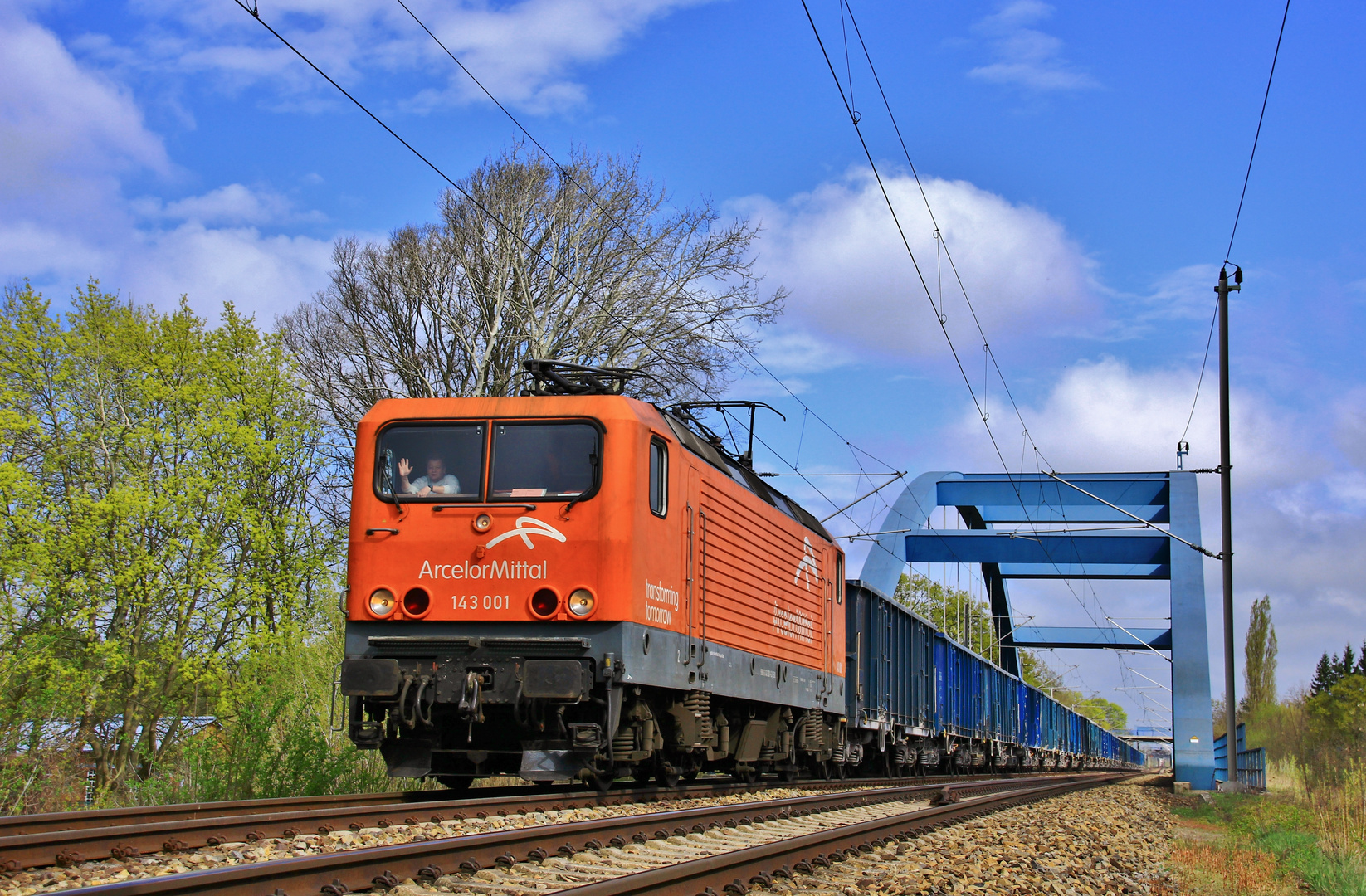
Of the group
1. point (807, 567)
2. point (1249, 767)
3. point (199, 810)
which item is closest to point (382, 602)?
point (199, 810)

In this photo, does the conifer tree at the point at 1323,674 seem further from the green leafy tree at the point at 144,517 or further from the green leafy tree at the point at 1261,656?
the green leafy tree at the point at 144,517

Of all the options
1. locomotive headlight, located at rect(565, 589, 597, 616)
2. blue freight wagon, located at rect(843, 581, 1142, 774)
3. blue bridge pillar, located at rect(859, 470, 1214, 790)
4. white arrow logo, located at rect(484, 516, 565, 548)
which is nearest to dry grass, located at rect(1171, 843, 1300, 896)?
locomotive headlight, located at rect(565, 589, 597, 616)

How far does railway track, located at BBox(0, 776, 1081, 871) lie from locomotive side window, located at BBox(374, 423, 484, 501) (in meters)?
2.53

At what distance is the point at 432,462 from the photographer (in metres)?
9.98

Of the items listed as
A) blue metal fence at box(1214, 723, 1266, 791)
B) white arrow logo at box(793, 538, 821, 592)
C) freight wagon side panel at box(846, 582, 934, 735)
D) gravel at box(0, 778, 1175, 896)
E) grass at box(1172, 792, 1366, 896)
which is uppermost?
white arrow logo at box(793, 538, 821, 592)

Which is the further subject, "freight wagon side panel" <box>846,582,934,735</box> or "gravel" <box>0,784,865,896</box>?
"freight wagon side panel" <box>846,582,934,735</box>

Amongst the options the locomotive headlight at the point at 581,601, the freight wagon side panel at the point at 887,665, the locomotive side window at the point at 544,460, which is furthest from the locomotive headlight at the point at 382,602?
the freight wagon side panel at the point at 887,665

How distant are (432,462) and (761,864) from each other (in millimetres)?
4663

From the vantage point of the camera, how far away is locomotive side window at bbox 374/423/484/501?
32.2ft

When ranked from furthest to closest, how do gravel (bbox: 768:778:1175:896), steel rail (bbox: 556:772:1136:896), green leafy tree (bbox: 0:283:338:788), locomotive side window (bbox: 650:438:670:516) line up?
green leafy tree (bbox: 0:283:338:788)
locomotive side window (bbox: 650:438:670:516)
gravel (bbox: 768:778:1175:896)
steel rail (bbox: 556:772:1136:896)

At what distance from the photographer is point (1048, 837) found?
10.2 meters

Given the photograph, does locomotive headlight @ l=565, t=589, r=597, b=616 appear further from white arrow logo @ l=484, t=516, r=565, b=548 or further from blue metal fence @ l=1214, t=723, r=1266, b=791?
blue metal fence @ l=1214, t=723, r=1266, b=791

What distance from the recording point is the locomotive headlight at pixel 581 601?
9.29 meters

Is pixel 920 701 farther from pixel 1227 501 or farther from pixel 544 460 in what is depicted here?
pixel 544 460
